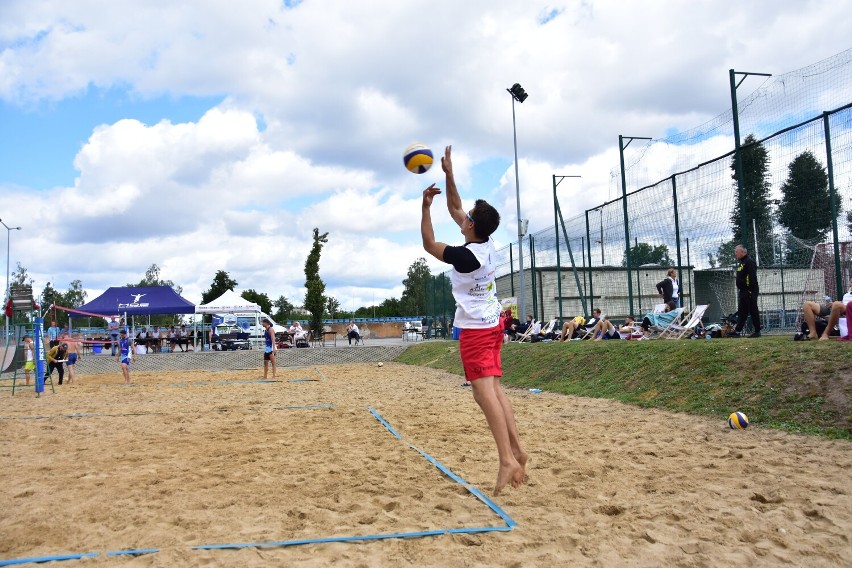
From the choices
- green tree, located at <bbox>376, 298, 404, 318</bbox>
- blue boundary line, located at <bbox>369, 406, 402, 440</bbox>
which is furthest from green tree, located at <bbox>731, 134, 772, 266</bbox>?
green tree, located at <bbox>376, 298, 404, 318</bbox>

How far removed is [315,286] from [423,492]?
4061cm

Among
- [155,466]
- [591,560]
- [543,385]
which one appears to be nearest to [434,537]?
[591,560]

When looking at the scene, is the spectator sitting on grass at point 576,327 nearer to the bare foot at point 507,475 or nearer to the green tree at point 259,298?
the bare foot at point 507,475

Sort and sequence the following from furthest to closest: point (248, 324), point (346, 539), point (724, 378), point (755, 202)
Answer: point (248, 324) → point (755, 202) → point (724, 378) → point (346, 539)

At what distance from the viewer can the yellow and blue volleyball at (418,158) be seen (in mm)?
4957

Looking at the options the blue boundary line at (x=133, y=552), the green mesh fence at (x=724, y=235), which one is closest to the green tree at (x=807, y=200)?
the green mesh fence at (x=724, y=235)

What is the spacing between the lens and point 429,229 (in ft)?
14.3

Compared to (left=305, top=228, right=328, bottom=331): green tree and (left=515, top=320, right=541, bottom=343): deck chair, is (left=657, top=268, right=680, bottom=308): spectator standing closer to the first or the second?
(left=515, top=320, right=541, bottom=343): deck chair

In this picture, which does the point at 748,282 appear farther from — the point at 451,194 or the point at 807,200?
A: the point at 451,194

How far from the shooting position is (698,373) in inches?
346

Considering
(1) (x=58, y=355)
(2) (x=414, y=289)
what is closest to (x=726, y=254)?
(1) (x=58, y=355)

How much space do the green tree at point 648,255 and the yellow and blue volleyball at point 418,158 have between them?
11609 millimetres

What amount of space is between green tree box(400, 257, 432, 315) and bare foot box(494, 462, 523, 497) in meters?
81.5

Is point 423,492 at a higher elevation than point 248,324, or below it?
below
